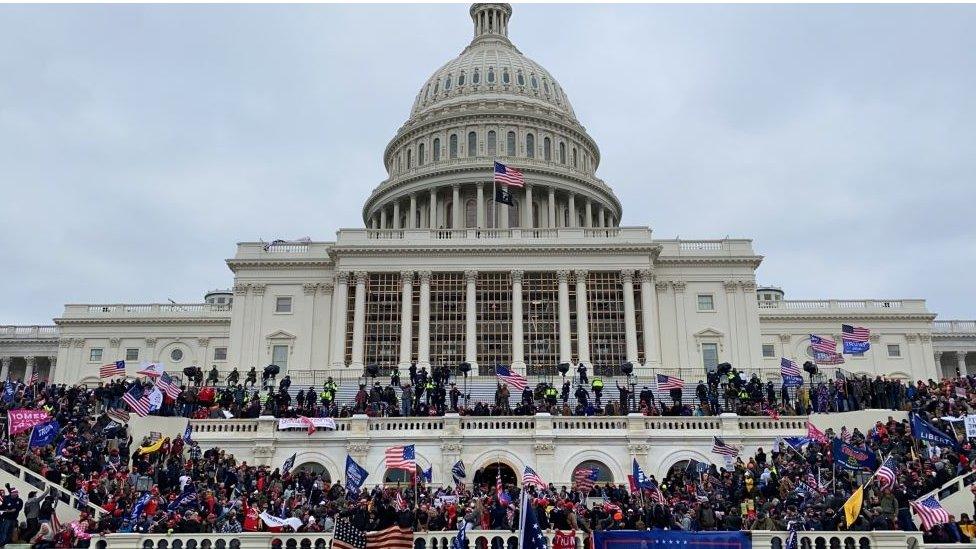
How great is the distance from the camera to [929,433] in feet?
95.0

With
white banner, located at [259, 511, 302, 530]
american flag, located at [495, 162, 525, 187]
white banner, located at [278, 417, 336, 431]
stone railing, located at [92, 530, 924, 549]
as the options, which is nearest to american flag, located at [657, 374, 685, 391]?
white banner, located at [278, 417, 336, 431]

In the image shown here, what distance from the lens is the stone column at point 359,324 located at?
6084 centimetres

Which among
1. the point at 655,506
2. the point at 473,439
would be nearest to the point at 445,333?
the point at 473,439

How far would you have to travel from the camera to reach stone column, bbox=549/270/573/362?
200 ft

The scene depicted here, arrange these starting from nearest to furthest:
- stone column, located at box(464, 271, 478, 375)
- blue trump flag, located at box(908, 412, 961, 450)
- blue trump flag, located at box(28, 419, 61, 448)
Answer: blue trump flag, located at box(908, 412, 961, 450) → blue trump flag, located at box(28, 419, 61, 448) → stone column, located at box(464, 271, 478, 375)

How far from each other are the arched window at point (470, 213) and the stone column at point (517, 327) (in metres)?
21.1

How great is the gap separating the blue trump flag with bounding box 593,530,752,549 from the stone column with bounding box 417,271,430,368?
38920mm

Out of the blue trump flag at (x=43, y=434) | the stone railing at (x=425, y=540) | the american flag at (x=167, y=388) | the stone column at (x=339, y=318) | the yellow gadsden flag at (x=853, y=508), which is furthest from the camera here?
the stone column at (x=339, y=318)

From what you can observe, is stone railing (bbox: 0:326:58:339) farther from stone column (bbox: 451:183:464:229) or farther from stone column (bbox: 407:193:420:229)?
stone column (bbox: 451:183:464:229)

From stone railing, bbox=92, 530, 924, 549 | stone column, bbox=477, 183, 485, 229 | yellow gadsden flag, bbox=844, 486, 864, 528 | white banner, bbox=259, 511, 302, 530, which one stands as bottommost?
stone railing, bbox=92, 530, 924, 549

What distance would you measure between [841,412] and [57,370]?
69.1 meters

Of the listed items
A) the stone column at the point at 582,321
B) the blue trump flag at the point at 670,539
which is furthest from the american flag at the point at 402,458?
the stone column at the point at 582,321

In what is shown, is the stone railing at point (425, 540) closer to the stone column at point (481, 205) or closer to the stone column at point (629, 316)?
the stone column at point (629, 316)

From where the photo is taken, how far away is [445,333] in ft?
204
